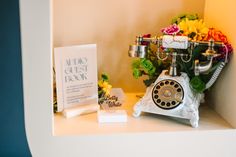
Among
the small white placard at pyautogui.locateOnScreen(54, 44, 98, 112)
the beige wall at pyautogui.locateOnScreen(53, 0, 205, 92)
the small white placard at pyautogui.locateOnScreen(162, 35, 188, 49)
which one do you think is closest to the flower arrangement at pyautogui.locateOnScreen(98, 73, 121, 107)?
the small white placard at pyautogui.locateOnScreen(54, 44, 98, 112)

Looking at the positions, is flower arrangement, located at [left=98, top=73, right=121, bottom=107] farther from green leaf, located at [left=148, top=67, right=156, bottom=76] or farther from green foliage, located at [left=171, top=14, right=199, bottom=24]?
green foliage, located at [left=171, top=14, right=199, bottom=24]

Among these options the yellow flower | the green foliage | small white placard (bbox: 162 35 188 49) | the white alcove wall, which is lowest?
the white alcove wall

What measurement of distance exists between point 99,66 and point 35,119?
1.48 feet

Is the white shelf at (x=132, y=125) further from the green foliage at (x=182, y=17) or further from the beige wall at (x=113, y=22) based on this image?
the green foliage at (x=182, y=17)

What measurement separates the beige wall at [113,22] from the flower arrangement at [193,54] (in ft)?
0.38

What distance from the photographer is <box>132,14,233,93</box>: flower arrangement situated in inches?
47.1

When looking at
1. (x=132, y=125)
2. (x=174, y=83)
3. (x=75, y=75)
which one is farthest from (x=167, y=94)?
(x=75, y=75)

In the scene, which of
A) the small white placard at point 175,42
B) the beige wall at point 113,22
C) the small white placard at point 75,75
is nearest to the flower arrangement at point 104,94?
the small white placard at point 75,75

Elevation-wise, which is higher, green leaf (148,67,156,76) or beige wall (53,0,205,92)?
beige wall (53,0,205,92)

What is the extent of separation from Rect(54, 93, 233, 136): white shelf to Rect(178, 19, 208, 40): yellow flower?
0.95 feet

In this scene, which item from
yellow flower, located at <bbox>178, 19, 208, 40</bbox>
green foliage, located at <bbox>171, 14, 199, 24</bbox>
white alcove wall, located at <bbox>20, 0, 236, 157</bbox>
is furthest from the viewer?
green foliage, located at <bbox>171, 14, 199, 24</bbox>

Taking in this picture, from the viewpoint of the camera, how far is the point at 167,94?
1.20 metres

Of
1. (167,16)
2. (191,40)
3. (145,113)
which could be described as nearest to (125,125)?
(145,113)

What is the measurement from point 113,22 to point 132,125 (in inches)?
17.4
